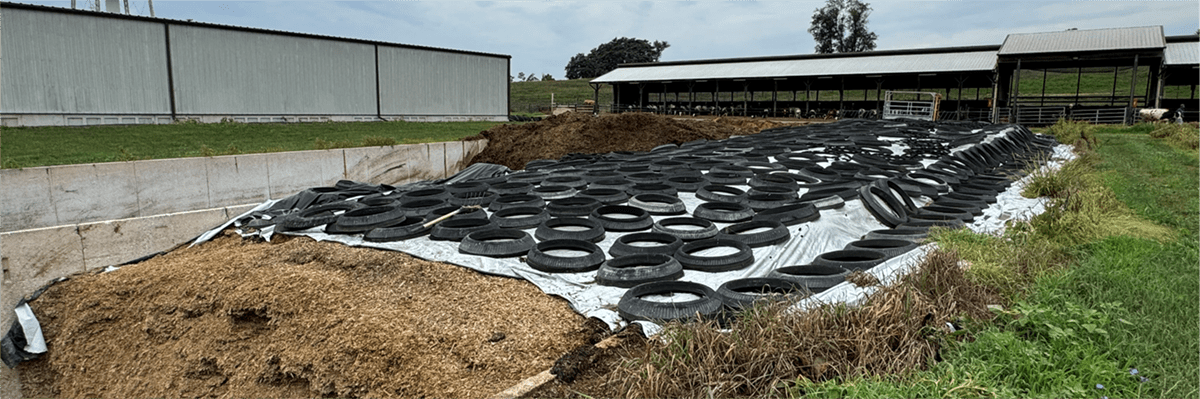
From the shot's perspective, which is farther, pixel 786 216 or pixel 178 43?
pixel 178 43

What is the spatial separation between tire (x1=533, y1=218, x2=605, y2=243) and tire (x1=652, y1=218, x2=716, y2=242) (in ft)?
1.98

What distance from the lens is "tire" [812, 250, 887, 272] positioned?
5210 mm

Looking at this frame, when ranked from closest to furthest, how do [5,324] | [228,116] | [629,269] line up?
[629,269], [5,324], [228,116]

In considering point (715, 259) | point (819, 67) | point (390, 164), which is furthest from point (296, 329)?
point (819, 67)

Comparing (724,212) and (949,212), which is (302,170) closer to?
(724,212)

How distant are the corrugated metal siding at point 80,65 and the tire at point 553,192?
73.4ft

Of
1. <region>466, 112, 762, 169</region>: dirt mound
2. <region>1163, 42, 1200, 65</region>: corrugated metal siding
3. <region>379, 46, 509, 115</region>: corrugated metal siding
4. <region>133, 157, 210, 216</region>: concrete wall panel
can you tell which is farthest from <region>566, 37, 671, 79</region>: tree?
<region>133, 157, 210, 216</region>: concrete wall panel

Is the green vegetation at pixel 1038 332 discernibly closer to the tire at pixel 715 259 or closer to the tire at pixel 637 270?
the tire at pixel 637 270

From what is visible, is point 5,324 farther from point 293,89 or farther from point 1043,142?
point 293,89

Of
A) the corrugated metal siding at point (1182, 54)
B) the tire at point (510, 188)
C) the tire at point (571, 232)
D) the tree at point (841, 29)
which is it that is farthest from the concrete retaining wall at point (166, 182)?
the tree at point (841, 29)

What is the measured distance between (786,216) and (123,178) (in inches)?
399

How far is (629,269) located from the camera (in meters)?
4.91

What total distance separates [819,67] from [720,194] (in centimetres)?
3173

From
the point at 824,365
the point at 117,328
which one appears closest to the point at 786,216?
the point at 824,365
